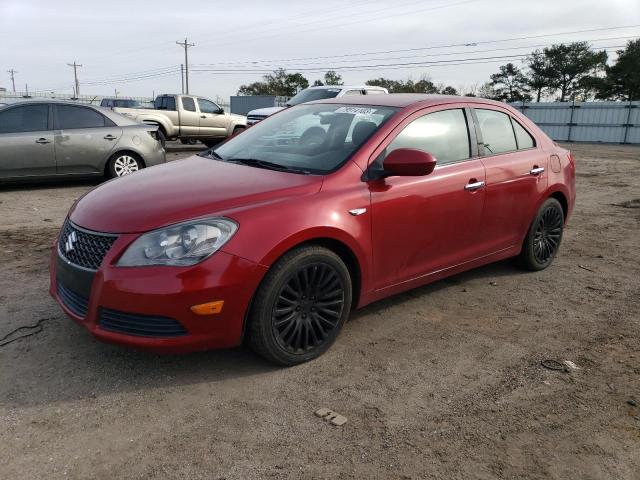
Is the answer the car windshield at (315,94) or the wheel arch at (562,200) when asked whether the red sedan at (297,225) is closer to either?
the wheel arch at (562,200)

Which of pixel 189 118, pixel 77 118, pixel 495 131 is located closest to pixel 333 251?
pixel 495 131

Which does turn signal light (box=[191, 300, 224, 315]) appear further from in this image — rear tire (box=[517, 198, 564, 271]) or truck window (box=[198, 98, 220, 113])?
truck window (box=[198, 98, 220, 113])

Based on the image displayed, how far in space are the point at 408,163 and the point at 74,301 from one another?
2157 millimetres

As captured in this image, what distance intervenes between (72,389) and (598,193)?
1011 centimetres

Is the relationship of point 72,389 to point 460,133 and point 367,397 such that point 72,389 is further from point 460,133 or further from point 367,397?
point 460,133

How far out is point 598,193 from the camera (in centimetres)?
1047

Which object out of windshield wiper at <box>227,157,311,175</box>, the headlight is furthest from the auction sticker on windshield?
the headlight

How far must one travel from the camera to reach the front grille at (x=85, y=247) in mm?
2998

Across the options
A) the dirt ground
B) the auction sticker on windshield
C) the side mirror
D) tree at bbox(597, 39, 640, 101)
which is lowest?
the dirt ground

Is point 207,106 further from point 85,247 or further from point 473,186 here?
point 85,247

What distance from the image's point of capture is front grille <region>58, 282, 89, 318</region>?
3.06 metres

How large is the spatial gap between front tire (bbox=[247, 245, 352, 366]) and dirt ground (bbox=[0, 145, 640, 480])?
5.2 inches

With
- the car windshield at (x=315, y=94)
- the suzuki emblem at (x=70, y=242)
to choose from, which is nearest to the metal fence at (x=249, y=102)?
the car windshield at (x=315, y=94)

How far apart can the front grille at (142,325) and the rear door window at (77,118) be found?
7.03 metres
